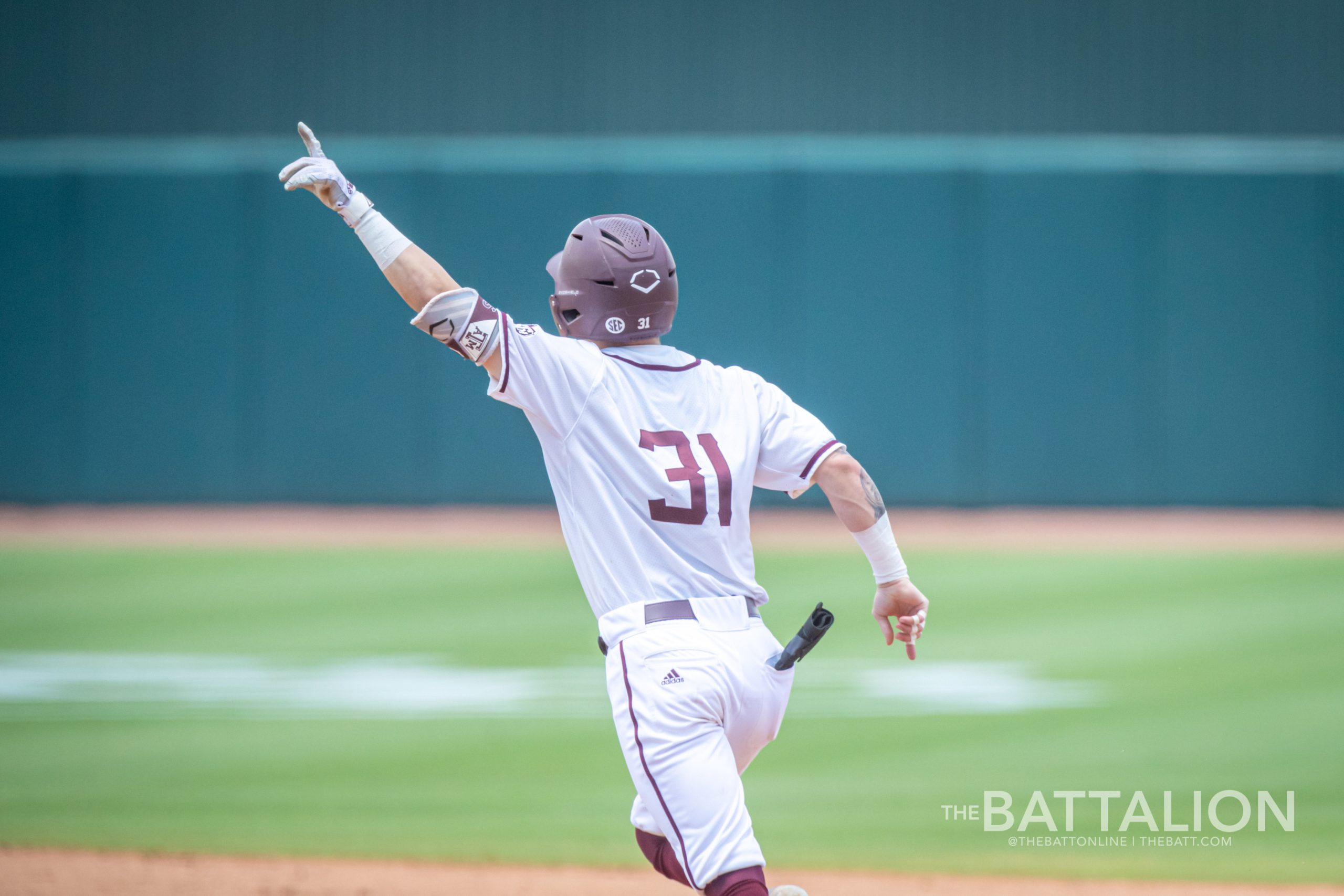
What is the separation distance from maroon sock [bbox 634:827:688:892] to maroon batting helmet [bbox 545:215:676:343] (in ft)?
3.66

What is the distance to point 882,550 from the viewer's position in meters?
3.04

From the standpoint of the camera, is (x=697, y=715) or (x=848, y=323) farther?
(x=848, y=323)

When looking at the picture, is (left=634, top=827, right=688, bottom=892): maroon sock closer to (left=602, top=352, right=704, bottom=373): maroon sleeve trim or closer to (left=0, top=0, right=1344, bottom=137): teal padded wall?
(left=602, top=352, right=704, bottom=373): maroon sleeve trim

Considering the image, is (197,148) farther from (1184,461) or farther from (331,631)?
(1184,461)

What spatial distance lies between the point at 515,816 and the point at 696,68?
417 inches

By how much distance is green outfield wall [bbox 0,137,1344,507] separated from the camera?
42.7ft

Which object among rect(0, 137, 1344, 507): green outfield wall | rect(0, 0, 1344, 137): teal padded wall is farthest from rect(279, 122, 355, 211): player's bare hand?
rect(0, 0, 1344, 137): teal padded wall

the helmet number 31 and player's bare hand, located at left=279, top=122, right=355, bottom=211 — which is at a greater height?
player's bare hand, located at left=279, top=122, right=355, bottom=211

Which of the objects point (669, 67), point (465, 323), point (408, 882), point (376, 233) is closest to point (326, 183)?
point (376, 233)

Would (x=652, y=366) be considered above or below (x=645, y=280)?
below

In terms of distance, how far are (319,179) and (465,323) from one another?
0.45 m

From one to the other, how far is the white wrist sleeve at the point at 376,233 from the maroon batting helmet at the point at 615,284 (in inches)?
13.4

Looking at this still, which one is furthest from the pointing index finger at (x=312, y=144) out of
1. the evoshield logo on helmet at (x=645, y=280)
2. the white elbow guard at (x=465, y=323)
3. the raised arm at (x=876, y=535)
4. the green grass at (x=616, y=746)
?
the green grass at (x=616, y=746)

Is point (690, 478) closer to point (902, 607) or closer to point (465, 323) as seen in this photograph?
point (465, 323)
